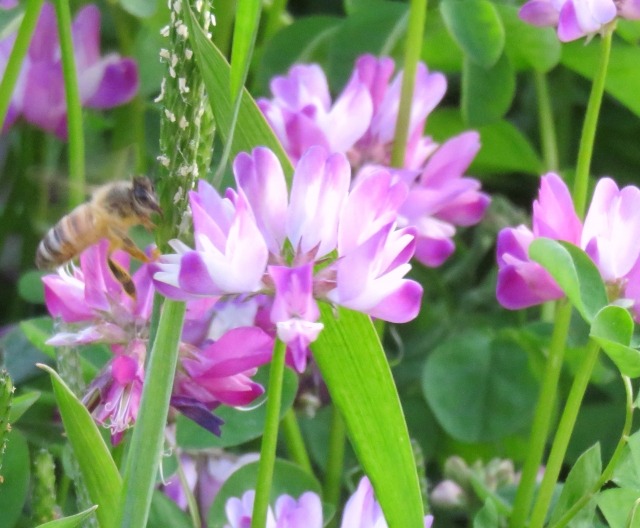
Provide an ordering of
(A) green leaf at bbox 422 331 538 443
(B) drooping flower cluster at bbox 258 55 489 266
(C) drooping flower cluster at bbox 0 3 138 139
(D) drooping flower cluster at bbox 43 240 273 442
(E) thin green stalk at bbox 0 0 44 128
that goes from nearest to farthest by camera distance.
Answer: (D) drooping flower cluster at bbox 43 240 273 442 < (E) thin green stalk at bbox 0 0 44 128 < (B) drooping flower cluster at bbox 258 55 489 266 < (A) green leaf at bbox 422 331 538 443 < (C) drooping flower cluster at bbox 0 3 138 139

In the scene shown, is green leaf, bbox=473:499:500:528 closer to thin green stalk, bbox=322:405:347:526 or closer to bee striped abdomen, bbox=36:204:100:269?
thin green stalk, bbox=322:405:347:526

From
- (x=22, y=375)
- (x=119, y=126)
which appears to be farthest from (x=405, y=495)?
(x=119, y=126)

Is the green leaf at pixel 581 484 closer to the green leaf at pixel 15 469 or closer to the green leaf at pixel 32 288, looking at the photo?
the green leaf at pixel 15 469

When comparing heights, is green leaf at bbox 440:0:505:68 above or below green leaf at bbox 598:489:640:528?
above

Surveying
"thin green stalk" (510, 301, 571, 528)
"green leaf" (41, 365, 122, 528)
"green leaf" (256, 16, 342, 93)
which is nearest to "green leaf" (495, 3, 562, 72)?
"green leaf" (256, 16, 342, 93)

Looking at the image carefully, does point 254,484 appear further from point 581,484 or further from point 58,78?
point 58,78

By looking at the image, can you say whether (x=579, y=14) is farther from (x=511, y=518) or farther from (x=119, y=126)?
(x=119, y=126)

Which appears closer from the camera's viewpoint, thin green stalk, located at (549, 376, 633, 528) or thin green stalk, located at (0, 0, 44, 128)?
thin green stalk, located at (549, 376, 633, 528)

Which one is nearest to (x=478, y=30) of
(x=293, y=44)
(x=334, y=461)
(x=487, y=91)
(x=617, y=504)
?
(x=487, y=91)

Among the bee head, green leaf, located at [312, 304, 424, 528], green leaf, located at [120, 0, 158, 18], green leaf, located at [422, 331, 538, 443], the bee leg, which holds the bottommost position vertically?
green leaf, located at [422, 331, 538, 443]
